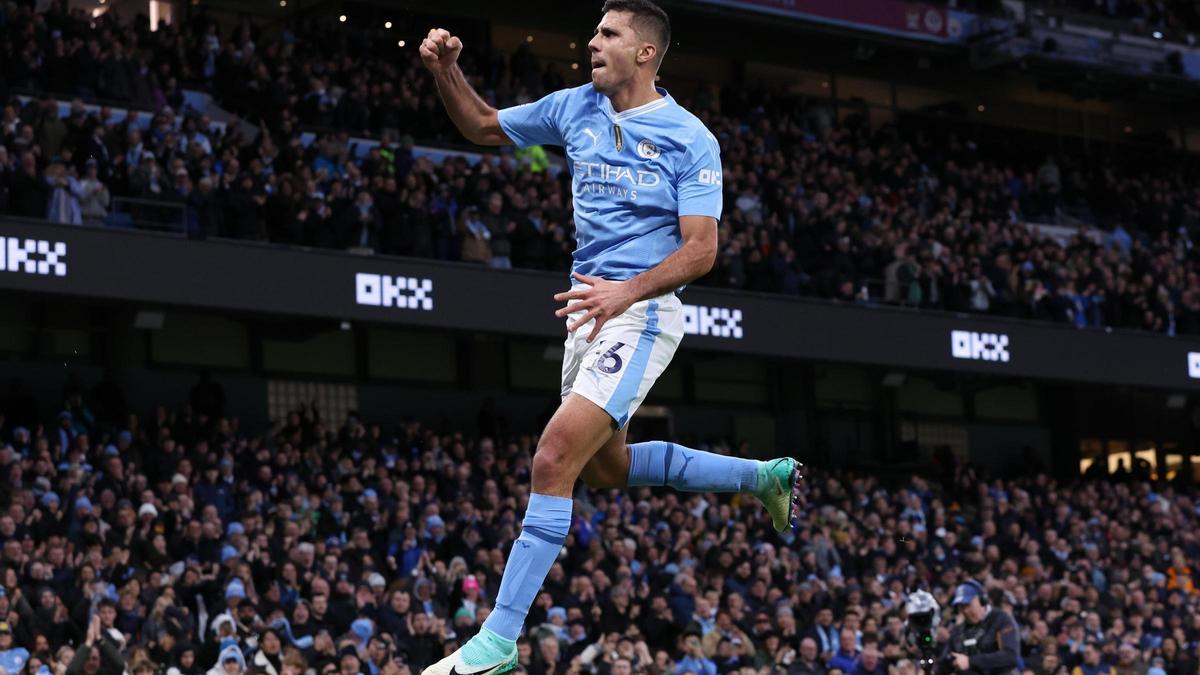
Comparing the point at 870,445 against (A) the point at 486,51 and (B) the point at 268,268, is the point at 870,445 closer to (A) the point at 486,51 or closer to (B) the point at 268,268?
(A) the point at 486,51

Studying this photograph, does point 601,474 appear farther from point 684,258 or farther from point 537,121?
point 537,121

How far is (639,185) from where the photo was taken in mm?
7262

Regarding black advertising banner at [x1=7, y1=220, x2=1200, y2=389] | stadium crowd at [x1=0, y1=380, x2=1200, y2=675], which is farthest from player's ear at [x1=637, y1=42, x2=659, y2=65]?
black advertising banner at [x1=7, y1=220, x2=1200, y2=389]

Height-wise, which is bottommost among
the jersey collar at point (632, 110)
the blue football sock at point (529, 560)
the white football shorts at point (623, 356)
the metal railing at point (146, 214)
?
the blue football sock at point (529, 560)

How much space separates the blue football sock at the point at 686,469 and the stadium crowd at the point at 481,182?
14855mm

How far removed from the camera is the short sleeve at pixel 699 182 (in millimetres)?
7188

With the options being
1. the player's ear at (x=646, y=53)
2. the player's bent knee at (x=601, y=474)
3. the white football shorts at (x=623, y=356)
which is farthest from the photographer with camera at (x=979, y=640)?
the player's ear at (x=646, y=53)

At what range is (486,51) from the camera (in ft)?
101

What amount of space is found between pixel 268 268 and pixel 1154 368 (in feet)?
51.3

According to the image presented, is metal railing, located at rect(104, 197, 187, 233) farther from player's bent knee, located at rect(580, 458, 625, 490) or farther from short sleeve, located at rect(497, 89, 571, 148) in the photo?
player's bent knee, located at rect(580, 458, 625, 490)

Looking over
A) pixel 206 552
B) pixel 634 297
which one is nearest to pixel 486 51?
pixel 206 552

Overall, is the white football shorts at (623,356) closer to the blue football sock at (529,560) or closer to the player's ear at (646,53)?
the blue football sock at (529,560)

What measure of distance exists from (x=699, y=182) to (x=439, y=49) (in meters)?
1.14

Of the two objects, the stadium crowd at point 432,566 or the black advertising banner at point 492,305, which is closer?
the stadium crowd at point 432,566
